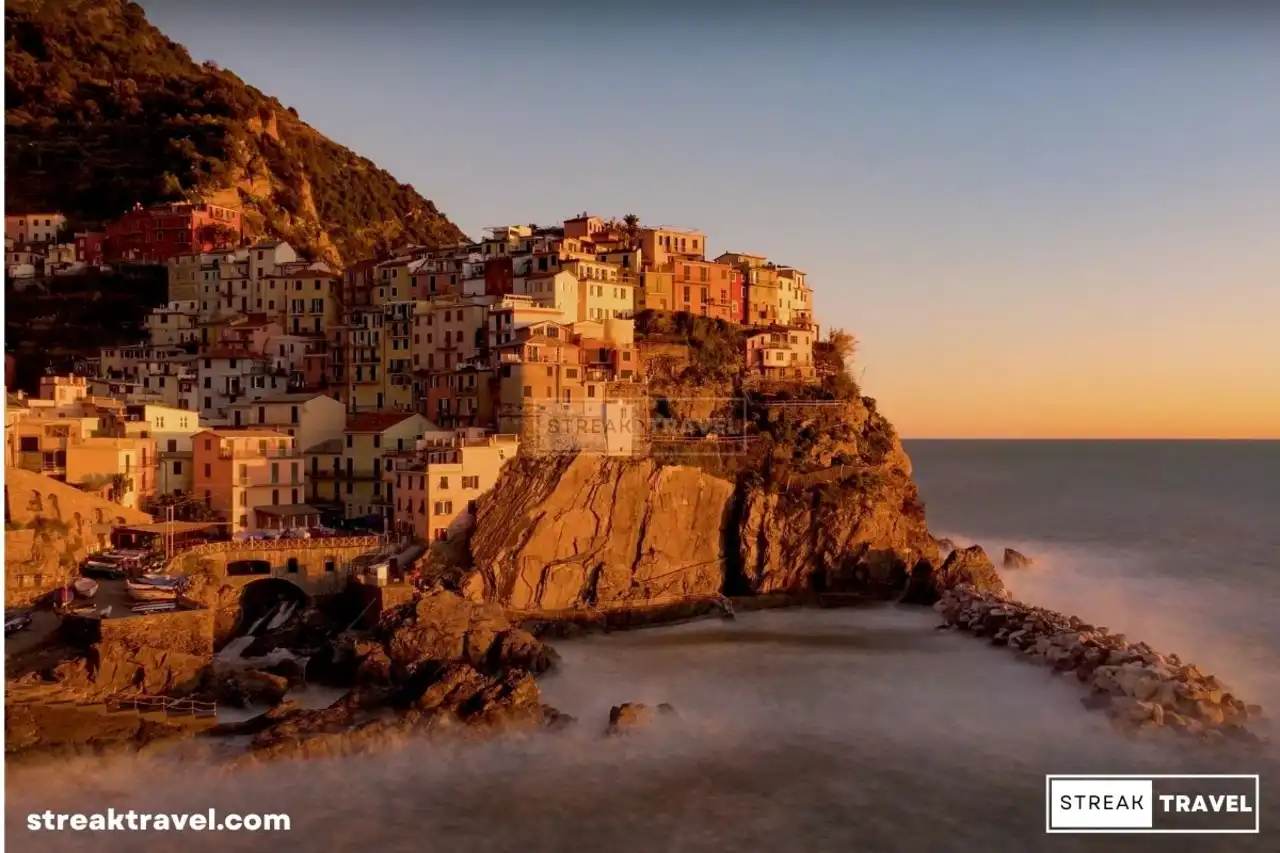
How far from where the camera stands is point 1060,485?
87.1 m

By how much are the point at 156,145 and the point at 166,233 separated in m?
13.2

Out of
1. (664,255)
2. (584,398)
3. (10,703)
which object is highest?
(664,255)

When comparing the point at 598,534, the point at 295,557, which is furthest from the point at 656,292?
the point at 295,557

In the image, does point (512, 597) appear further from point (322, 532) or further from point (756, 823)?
point (756, 823)

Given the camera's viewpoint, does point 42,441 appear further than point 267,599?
Yes

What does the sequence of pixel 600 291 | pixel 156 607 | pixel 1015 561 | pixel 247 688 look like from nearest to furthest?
pixel 247 688, pixel 156 607, pixel 600 291, pixel 1015 561

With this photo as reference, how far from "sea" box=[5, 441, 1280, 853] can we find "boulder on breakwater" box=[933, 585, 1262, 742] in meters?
0.51

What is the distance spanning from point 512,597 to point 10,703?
11844 millimetres

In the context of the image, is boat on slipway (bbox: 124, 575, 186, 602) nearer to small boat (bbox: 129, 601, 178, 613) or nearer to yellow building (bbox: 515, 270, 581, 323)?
small boat (bbox: 129, 601, 178, 613)

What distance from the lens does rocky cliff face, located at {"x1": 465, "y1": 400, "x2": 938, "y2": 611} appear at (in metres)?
28.0

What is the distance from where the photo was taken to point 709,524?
1226 inches

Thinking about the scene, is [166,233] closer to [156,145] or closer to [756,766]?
[156,145]

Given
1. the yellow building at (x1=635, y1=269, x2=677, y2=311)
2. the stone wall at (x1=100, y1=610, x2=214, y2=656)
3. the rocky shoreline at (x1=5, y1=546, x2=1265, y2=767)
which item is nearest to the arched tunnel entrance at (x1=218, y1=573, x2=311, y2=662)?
the rocky shoreline at (x1=5, y1=546, x2=1265, y2=767)

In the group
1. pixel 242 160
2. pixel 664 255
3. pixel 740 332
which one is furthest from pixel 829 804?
pixel 242 160
